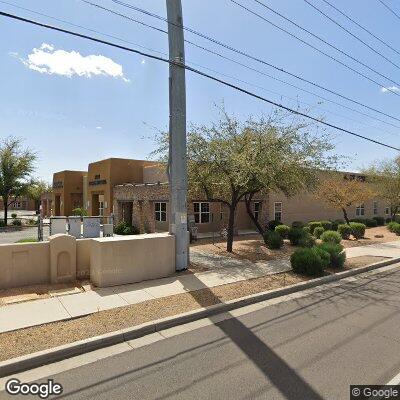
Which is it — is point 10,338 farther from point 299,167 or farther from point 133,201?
point 133,201

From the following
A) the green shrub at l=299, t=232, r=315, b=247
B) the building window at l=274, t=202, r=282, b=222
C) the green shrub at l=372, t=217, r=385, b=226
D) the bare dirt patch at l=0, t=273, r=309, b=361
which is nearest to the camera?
the bare dirt patch at l=0, t=273, r=309, b=361

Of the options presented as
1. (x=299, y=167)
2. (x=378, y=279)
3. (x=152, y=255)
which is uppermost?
(x=299, y=167)

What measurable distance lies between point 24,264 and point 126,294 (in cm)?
295

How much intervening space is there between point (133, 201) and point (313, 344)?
68.9 ft

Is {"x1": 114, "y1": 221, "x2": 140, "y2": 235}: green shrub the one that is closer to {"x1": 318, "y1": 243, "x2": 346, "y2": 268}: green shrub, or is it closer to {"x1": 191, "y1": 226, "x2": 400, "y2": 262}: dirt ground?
{"x1": 191, "y1": 226, "x2": 400, "y2": 262}: dirt ground

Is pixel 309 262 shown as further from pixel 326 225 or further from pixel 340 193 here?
pixel 326 225

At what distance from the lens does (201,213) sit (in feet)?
76.3

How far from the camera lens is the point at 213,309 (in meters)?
7.64

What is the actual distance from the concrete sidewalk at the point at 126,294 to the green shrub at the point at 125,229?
1148cm

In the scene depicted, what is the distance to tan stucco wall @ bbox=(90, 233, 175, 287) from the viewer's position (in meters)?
9.36

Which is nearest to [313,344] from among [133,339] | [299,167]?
[133,339]

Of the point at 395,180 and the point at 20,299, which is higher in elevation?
the point at 395,180

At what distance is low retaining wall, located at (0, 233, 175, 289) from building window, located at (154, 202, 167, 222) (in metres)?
12.8

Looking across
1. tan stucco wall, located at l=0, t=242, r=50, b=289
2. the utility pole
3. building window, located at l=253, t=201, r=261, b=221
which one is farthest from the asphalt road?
building window, located at l=253, t=201, r=261, b=221
